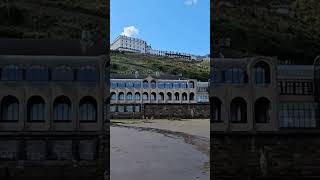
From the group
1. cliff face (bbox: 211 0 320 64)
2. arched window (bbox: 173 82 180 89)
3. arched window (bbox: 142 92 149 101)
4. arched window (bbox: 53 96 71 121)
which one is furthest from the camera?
arched window (bbox: 173 82 180 89)

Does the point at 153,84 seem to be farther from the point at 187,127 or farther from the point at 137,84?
the point at 187,127

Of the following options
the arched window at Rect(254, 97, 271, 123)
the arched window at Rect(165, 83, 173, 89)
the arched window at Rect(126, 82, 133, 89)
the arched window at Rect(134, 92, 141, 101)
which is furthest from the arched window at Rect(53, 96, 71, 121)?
the arched window at Rect(165, 83, 173, 89)

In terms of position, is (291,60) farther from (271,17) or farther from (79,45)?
(79,45)

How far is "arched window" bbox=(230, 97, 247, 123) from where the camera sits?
755 centimetres

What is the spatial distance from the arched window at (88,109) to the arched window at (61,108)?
22 centimetres

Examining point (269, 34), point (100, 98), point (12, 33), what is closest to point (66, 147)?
point (100, 98)

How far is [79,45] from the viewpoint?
736 cm

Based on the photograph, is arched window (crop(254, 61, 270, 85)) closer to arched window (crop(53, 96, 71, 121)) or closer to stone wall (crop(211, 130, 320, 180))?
stone wall (crop(211, 130, 320, 180))

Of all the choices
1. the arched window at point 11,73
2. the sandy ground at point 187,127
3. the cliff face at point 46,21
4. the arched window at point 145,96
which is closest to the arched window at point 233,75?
the cliff face at point 46,21

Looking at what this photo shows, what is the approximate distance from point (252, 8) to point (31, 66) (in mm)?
4088

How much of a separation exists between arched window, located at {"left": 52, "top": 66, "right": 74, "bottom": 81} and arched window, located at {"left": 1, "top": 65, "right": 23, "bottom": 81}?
56 cm

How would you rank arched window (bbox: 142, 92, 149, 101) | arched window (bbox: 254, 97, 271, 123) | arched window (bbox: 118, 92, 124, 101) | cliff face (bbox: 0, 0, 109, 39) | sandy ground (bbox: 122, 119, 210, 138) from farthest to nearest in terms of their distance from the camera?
arched window (bbox: 142, 92, 149, 101)
arched window (bbox: 118, 92, 124, 101)
sandy ground (bbox: 122, 119, 210, 138)
arched window (bbox: 254, 97, 271, 123)
cliff face (bbox: 0, 0, 109, 39)

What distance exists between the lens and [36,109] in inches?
284

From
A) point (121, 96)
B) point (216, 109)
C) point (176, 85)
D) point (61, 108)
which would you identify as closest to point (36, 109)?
point (61, 108)
